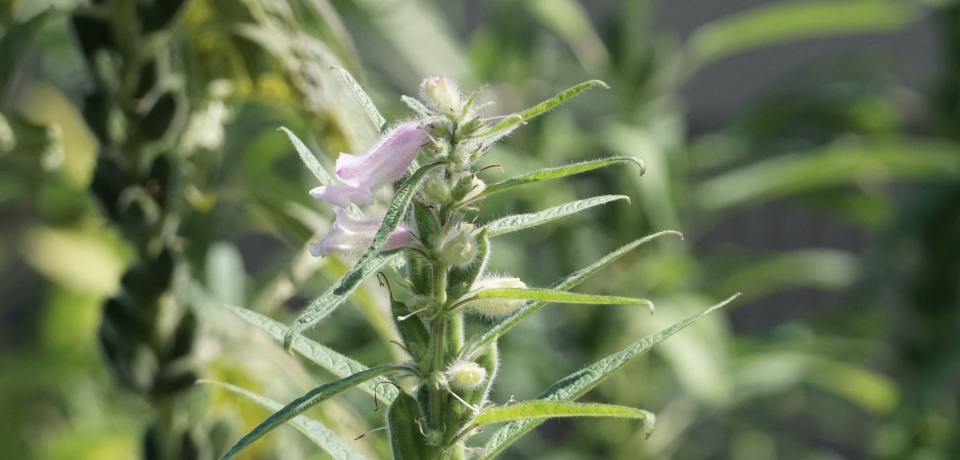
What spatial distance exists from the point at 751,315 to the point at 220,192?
3.05 meters

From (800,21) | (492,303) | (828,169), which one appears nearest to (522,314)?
(492,303)

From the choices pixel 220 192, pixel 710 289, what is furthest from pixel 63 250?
pixel 710 289

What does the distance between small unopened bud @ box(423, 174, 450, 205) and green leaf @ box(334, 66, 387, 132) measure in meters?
0.04

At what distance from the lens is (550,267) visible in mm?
1777

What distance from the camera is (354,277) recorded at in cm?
34

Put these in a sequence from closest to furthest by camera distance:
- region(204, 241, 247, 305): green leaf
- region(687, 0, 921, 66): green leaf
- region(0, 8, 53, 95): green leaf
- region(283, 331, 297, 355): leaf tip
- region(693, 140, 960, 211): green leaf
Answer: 1. region(283, 331, 297, 355): leaf tip
2. region(0, 8, 53, 95): green leaf
3. region(204, 241, 247, 305): green leaf
4. region(693, 140, 960, 211): green leaf
5. region(687, 0, 921, 66): green leaf

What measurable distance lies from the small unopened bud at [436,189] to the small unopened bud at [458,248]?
2cm

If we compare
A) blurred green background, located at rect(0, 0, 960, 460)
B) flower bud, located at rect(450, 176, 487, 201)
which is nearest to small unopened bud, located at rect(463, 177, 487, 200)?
flower bud, located at rect(450, 176, 487, 201)

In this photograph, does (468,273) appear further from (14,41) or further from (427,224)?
(14,41)

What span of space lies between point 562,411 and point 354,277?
9 centimetres

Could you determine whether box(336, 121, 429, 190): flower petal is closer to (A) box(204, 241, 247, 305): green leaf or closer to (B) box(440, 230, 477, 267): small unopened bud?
(B) box(440, 230, 477, 267): small unopened bud

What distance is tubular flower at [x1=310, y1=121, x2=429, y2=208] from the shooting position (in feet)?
1.29

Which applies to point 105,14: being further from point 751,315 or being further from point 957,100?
point 751,315

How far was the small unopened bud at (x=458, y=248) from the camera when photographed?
378mm
